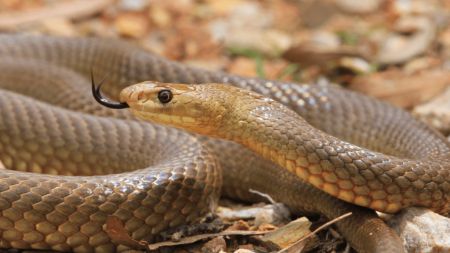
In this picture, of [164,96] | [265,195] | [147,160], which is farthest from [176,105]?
[265,195]

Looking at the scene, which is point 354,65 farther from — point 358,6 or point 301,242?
point 301,242

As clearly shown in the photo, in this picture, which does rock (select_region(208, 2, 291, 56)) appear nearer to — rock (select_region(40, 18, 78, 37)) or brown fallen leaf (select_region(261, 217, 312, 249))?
rock (select_region(40, 18, 78, 37))

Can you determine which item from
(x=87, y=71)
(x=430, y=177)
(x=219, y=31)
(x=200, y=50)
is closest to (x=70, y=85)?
(x=87, y=71)

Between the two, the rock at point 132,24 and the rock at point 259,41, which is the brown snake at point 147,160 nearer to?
the rock at point 132,24

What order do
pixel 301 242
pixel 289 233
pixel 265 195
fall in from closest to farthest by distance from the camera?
pixel 301 242 → pixel 289 233 → pixel 265 195

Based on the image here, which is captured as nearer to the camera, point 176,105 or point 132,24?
point 176,105
